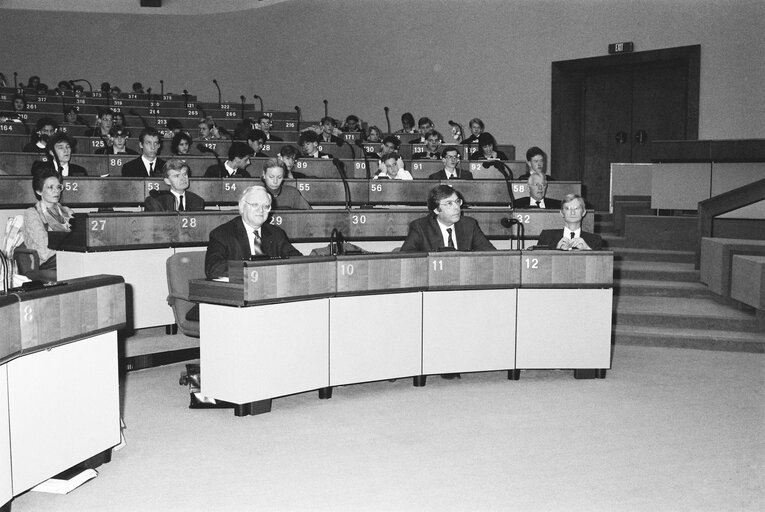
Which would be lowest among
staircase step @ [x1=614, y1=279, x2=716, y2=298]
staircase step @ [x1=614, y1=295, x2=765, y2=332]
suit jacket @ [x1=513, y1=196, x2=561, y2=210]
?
staircase step @ [x1=614, y1=295, x2=765, y2=332]

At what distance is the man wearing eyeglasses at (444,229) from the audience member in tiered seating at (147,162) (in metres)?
2.96

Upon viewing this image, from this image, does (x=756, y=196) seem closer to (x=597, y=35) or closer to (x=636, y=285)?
(x=636, y=285)

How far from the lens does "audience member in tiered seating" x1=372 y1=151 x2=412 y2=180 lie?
8258mm

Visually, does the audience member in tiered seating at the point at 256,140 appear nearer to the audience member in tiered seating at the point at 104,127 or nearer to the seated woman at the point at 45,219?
the audience member in tiered seating at the point at 104,127

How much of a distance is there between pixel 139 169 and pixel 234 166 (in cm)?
97

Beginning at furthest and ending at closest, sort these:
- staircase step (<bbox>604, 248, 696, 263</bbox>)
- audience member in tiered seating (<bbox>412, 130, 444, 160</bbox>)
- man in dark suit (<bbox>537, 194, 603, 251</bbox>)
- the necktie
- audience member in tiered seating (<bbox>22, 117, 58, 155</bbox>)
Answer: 1. audience member in tiered seating (<bbox>412, 130, 444, 160</bbox>)
2. audience member in tiered seating (<bbox>22, 117, 58, 155</bbox>)
3. staircase step (<bbox>604, 248, 696, 263</bbox>)
4. man in dark suit (<bbox>537, 194, 603, 251</bbox>)
5. the necktie

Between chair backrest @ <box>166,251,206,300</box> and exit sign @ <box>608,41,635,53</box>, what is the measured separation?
25.8 feet

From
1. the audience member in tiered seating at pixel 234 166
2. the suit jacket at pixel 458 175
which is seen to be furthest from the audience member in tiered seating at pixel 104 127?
the suit jacket at pixel 458 175

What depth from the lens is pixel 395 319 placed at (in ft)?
16.0

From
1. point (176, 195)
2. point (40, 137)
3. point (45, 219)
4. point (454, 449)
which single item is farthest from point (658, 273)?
point (40, 137)

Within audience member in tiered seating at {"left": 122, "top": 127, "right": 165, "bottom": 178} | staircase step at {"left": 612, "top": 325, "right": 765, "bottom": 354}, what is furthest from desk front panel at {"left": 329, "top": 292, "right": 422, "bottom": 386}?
audience member in tiered seating at {"left": 122, "top": 127, "right": 165, "bottom": 178}

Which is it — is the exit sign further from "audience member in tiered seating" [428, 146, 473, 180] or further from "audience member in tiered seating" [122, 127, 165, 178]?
"audience member in tiered seating" [122, 127, 165, 178]

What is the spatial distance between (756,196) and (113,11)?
48.2 feet

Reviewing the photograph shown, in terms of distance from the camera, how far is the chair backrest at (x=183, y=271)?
192 inches
